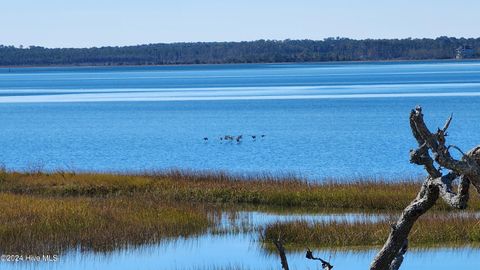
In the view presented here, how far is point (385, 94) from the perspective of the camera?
4304 inches

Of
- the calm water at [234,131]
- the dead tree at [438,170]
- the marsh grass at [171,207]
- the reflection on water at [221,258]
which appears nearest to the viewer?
the dead tree at [438,170]

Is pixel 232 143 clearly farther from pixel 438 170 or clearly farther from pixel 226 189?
pixel 438 170

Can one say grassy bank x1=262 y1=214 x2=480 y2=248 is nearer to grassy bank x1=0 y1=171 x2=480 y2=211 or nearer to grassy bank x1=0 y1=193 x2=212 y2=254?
grassy bank x1=0 y1=193 x2=212 y2=254

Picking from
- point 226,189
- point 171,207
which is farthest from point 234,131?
point 171,207

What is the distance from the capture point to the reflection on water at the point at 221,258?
1817 centimetres

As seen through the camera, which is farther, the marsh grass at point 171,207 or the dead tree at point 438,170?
the marsh grass at point 171,207

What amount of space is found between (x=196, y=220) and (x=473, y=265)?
6.28 m

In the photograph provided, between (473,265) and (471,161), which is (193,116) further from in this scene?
(471,161)

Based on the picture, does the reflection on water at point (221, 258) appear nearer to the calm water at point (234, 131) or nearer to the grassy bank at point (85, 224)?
the grassy bank at point (85, 224)

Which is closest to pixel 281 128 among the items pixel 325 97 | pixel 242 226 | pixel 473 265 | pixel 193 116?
pixel 193 116

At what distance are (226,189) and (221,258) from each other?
7.84 meters

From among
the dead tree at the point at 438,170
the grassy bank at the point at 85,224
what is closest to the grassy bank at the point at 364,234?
the grassy bank at the point at 85,224

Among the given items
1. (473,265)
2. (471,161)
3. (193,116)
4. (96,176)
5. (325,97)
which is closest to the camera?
(471,161)

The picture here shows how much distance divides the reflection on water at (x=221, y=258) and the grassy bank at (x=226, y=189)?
4.94m
